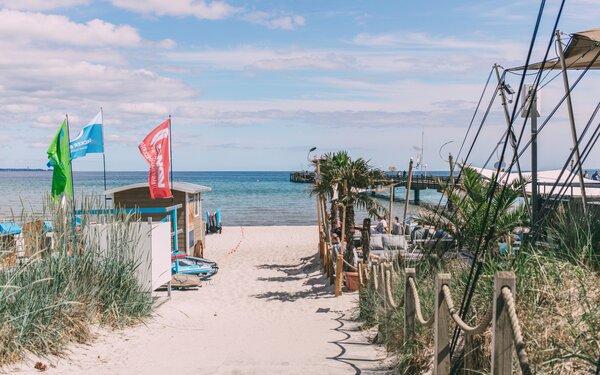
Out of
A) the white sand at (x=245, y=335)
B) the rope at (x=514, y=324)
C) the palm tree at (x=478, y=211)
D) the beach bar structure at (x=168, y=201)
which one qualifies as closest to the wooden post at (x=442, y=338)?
the rope at (x=514, y=324)

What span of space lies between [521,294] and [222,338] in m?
6.41

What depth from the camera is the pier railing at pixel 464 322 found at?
12.2 ft

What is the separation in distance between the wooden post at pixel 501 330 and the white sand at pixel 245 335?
10.9 ft

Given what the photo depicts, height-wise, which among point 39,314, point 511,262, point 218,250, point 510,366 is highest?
point 511,262

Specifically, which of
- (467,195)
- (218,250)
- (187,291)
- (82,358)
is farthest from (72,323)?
(218,250)

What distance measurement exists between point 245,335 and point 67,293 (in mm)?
3217

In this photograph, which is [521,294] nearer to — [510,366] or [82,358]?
[510,366]

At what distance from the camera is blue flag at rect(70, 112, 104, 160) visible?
48.4 ft

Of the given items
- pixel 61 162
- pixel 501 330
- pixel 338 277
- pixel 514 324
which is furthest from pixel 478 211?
pixel 61 162

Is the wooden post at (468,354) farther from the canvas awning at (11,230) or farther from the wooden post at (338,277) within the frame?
the wooden post at (338,277)

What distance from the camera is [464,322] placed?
4938 millimetres

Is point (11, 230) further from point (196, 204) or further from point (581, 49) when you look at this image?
point (196, 204)

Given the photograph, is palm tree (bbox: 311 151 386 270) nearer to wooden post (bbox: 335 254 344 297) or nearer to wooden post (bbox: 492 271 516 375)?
wooden post (bbox: 335 254 344 297)

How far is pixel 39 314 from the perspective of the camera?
779 centimetres
